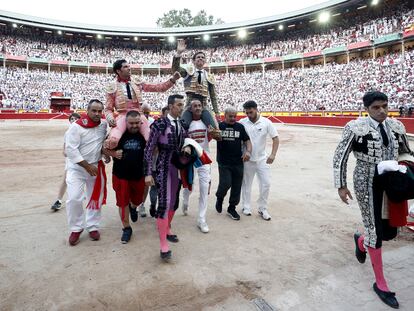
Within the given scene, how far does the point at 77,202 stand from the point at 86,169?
39 centimetres

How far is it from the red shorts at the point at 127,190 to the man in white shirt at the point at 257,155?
5.10ft

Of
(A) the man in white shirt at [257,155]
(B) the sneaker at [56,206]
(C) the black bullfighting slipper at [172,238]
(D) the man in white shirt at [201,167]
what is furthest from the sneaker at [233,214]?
(B) the sneaker at [56,206]

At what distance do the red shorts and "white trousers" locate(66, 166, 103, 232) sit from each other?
347 mm

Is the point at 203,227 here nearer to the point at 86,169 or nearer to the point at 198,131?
the point at 198,131

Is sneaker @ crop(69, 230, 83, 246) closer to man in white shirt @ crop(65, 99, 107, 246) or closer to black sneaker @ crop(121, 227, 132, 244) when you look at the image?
man in white shirt @ crop(65, 99, 107, 246)

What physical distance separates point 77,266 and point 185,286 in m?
1.09

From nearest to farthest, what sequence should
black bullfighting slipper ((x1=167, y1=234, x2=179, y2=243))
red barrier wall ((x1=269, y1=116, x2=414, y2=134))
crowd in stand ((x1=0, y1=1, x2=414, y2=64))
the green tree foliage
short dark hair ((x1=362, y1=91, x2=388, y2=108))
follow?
short dark hair ((x1=362, y1=91, x2=388, y2=108)) → black bullfighting slipper ((x1=167, y1=234, x2=179, y2=243)) → red barrier wall ((x1=269, y1=116, x2=414, y2=134)) → crowd in stand ((x1=0, y1=1, x2=414, y2=64)) → the green tree foliage

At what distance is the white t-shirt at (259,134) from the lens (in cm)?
403

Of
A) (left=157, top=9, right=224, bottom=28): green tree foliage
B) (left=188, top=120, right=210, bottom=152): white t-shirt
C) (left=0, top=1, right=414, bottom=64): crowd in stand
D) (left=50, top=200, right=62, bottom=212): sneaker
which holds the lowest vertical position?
(left=50, top=200, right=62, bottom=212): sneaker

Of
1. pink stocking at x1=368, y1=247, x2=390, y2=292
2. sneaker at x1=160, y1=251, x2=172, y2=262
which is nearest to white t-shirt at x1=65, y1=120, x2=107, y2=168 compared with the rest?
sneaker at x1=160, y1=251, x2=172, y2=262

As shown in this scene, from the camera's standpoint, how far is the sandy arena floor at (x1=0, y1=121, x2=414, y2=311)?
2.14 metres

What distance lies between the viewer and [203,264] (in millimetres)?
2652

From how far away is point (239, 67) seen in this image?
4288 cm

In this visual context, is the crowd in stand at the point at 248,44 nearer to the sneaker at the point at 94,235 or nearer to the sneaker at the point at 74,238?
the sneaker at the point at 94,235
